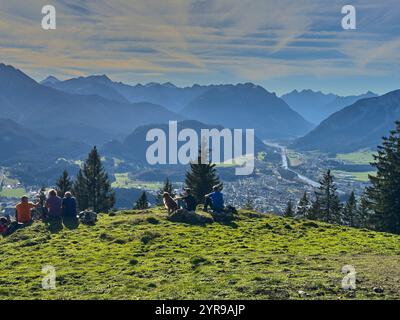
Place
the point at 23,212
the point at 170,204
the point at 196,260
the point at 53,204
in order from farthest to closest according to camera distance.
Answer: the point at 170,204 < the point at 53,204 < the point at 23,212 < the point at 196,260

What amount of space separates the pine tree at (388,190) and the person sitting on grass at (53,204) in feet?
130

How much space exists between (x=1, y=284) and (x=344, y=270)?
14.8m

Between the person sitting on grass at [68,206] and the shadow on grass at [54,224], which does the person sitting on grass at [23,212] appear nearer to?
the shadow on grass at [54,224]

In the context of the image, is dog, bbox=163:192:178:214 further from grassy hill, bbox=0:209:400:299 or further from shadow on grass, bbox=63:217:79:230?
shadow on grass, bbox=63:217:79:230

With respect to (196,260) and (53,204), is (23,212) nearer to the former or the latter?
(53,204)

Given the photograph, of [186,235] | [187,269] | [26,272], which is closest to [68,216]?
[186,235]

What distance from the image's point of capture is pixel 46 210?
107 ft

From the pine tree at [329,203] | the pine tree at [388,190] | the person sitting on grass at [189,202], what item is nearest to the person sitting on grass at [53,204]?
the person sitting on grass at [189,202]

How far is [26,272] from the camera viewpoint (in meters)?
19.4

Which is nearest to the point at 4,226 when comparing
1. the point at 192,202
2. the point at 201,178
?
the point at 192,202

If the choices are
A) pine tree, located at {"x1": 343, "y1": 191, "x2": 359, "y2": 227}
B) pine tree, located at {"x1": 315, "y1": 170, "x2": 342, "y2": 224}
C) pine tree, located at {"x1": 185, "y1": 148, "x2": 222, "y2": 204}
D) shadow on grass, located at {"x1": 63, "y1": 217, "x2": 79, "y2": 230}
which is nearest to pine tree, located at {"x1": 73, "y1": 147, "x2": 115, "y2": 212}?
pine tree, located at {"x1": 185, "y1": 148, "x2": 222, "y2": 204}

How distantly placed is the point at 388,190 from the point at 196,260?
40.1 meters

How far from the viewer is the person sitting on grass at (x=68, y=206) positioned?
32.7 metres
